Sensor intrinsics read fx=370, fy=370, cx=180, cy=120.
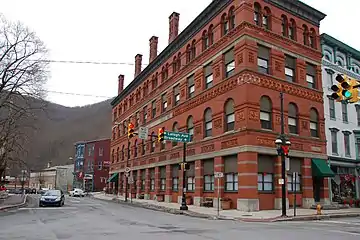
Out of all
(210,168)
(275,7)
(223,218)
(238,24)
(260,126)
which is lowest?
(223,218)

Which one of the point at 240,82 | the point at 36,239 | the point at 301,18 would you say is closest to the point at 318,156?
the point at 240,82

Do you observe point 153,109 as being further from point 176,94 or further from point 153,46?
point 153,46

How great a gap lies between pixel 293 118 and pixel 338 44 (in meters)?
11.8

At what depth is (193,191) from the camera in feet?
109

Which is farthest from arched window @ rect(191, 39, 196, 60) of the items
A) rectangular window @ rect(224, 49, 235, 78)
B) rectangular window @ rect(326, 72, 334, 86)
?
rectangular window @ rect(326, 72, 334, 86)

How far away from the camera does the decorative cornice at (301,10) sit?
30.1 m

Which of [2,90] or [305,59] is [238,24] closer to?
[305,59]

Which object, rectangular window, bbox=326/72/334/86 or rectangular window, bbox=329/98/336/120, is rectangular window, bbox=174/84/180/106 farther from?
rectangular window, bbox=329/98/336/120

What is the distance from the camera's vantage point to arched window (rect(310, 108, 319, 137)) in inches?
1220

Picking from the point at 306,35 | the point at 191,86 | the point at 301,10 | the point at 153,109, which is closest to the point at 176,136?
the point at 191,86

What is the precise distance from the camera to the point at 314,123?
31.3 m

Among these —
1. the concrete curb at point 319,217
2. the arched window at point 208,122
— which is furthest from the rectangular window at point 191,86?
the concrete curb at point 319,217

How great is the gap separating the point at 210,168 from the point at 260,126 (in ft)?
20.5

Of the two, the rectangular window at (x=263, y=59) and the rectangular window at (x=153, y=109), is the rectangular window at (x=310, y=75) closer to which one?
Result: the rectangular window at (x=263, y=59)
